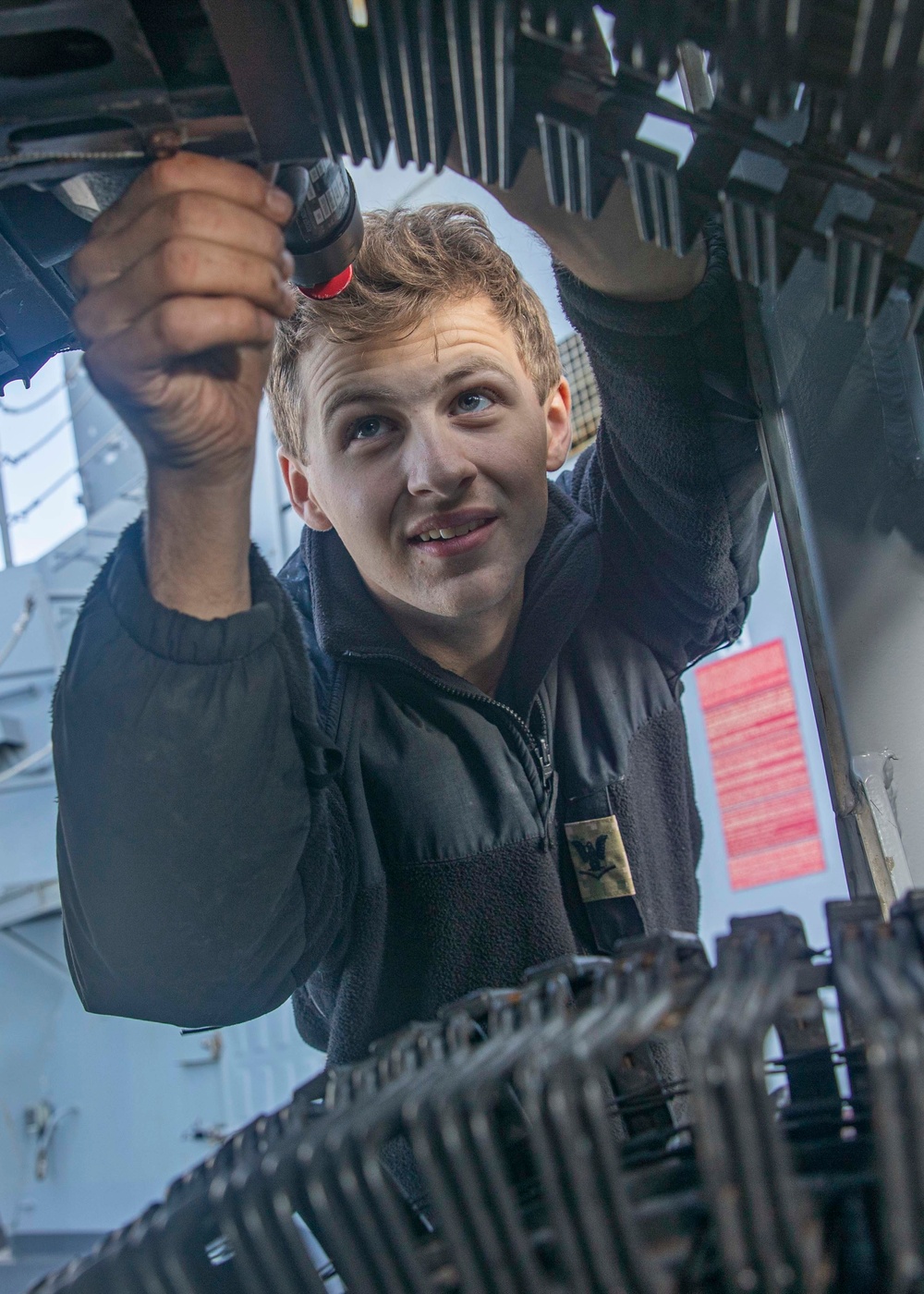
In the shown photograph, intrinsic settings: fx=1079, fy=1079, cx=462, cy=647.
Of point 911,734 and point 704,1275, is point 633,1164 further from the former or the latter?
point 911,734

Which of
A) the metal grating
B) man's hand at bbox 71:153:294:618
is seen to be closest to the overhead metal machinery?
man's hand at bbox 71:153:294:618

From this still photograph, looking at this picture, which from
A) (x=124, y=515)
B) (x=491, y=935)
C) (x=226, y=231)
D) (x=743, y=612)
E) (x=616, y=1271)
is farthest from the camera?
(x=124, y=515)

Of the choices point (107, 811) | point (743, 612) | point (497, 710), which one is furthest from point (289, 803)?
point (743, 612)

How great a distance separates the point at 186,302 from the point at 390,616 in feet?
2.16

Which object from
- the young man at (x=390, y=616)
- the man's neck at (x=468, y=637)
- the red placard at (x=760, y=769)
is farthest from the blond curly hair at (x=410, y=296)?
the red placard at (x=760, y=769)

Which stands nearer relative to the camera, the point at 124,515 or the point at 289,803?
the point at 289,803

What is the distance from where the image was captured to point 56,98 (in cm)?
44

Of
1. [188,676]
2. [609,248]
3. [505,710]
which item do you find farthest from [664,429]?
[188,676]

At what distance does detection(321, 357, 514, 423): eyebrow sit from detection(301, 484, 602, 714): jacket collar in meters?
0.17

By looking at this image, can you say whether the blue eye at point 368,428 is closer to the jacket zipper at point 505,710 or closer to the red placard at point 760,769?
the jacket zipper at point 505,710

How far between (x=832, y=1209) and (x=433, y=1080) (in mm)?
122

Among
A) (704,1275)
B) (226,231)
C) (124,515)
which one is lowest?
(704,1275)

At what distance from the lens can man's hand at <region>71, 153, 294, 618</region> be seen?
1.60 ft

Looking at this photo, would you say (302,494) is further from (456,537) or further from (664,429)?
(664,429)
